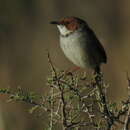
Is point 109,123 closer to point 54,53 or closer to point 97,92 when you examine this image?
point 97,92

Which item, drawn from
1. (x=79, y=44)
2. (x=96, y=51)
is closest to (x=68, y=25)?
(x=79, y=44)

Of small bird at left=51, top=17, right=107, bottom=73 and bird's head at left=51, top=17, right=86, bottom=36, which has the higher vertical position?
bird's head at left=51, top=17, right=86, bottom=36

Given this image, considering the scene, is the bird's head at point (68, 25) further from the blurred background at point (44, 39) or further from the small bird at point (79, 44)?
the blurred background at point (44, 39)

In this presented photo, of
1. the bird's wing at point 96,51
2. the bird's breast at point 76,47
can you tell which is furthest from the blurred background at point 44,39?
the bird's breast at point 76,47

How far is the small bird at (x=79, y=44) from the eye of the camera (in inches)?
233

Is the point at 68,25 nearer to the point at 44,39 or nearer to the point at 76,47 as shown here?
the point at 76,47

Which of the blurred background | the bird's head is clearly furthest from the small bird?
the blurred background

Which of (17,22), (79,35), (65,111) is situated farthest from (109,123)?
(17,22)

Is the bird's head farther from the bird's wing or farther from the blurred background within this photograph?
the blurred background

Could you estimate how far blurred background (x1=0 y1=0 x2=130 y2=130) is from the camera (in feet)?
33.7

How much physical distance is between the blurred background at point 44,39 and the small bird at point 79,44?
10.1 feet

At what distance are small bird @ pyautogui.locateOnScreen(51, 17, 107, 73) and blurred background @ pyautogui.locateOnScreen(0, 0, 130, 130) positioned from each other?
3.07 metres

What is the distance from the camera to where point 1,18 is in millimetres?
12273

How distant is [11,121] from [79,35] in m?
1.42
